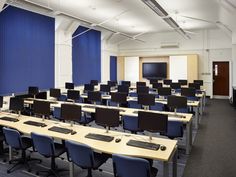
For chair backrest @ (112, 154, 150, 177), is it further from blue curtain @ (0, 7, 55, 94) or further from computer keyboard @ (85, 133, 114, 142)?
blue curtain @ (0, 7, 55, 94)

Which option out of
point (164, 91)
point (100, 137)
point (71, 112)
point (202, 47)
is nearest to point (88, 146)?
point (100, 137)

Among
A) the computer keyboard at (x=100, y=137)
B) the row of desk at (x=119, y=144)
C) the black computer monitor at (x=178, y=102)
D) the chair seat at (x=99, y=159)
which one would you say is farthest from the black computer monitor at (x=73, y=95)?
the chair seat at (x=99, y=159)

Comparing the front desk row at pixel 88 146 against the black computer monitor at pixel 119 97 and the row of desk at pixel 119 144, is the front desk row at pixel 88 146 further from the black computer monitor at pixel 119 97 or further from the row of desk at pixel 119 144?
the black computer monitor at pixel 119 97

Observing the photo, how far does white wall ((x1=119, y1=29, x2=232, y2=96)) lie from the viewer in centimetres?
1212

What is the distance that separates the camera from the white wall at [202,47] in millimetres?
12117

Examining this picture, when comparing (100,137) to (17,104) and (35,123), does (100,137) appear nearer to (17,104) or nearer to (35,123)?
(35,123)

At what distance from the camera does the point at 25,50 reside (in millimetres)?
7211

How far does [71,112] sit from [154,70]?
399 inches

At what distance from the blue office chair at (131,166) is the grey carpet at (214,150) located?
152 cm

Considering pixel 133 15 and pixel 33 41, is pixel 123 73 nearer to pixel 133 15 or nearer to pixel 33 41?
pixel 133 15

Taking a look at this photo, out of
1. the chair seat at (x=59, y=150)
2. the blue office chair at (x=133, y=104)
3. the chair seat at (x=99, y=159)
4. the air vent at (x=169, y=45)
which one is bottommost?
the chair seat at (x=99, y=159)

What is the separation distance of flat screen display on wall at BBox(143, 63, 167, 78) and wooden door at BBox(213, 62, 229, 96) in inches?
114

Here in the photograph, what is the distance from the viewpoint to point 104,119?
3758 millimetres

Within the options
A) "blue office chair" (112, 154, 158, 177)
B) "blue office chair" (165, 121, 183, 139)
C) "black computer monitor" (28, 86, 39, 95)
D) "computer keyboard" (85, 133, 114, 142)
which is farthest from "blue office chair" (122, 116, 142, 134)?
"black computer monitor" (28, 86, 39, 95)
